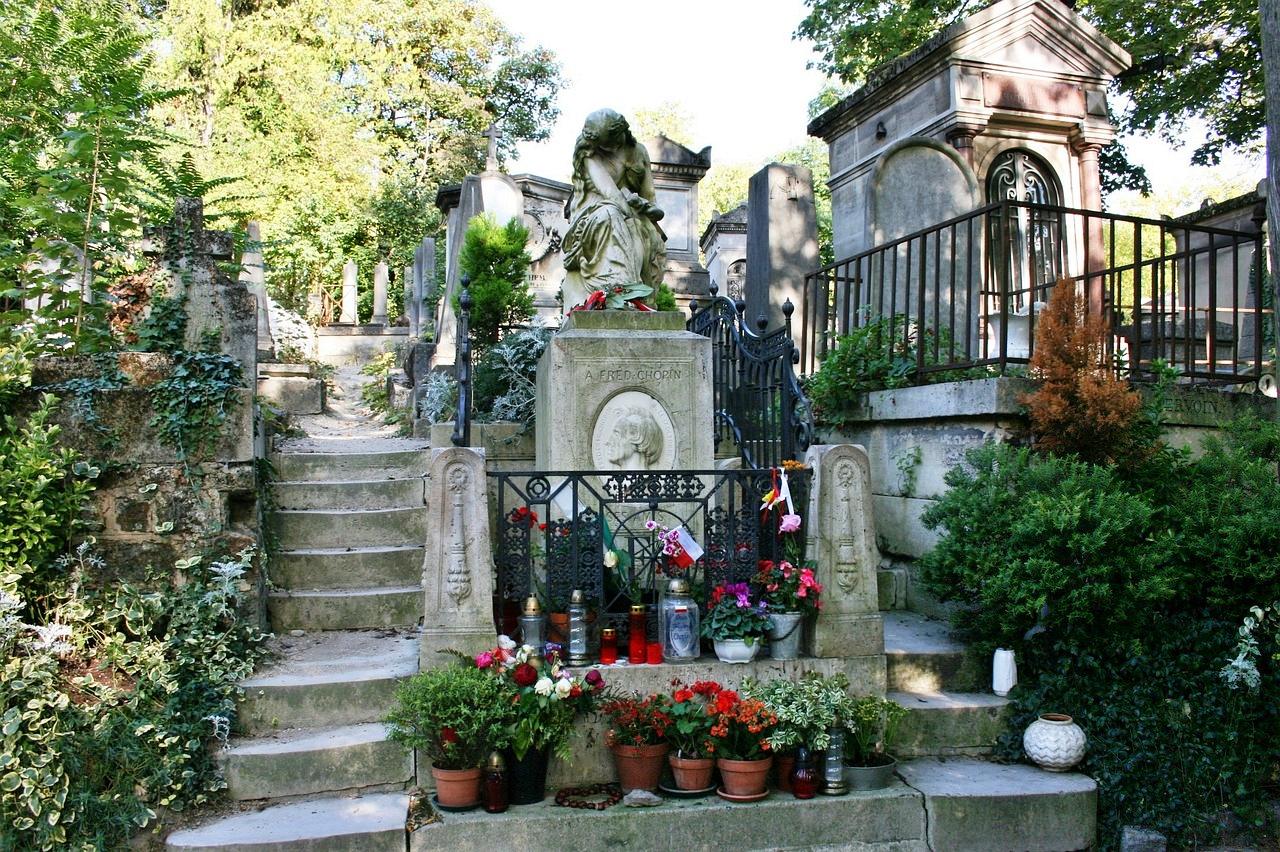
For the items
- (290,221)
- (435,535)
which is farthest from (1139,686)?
(290,221)

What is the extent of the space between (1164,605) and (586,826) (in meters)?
3.34

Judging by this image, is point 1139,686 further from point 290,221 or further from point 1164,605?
point 290,221

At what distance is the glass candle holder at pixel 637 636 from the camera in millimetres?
4652

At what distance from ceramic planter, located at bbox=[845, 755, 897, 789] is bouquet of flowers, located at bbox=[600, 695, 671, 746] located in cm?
91

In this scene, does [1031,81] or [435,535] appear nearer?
[435,535]

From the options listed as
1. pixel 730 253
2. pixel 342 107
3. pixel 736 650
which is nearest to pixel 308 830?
pixel 736 650

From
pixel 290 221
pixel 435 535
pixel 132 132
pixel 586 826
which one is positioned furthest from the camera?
Result: pixel 290 221

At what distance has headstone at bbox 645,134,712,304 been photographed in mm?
17062

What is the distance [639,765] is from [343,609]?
242cm

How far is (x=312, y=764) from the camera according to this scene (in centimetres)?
430

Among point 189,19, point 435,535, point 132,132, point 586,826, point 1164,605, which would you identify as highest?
point 189,19

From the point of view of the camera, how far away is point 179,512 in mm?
5207

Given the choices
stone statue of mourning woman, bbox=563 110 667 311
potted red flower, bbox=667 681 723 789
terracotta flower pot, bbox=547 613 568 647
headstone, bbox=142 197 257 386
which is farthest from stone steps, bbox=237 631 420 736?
stone statue of mourning woman, bbox=563 110 667 311

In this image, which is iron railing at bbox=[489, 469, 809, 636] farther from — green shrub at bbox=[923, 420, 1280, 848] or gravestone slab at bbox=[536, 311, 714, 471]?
green shrub at bbox=[923, 420, 1280, 848]
